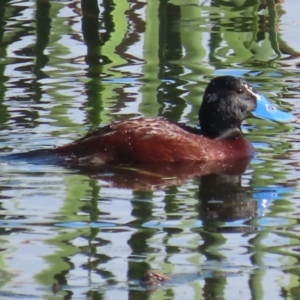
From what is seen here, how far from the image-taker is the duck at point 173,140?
970 cm

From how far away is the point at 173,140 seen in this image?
9.82m

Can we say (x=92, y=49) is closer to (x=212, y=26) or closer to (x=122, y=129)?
(x=212, y=26)

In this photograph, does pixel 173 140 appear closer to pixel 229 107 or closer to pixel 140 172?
pixel 140 172

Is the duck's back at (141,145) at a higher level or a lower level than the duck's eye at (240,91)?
lower

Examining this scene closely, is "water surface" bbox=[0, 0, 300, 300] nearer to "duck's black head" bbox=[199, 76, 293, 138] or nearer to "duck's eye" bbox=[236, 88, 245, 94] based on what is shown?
"duck's black head" bbox=[199, 76, 293, 138]

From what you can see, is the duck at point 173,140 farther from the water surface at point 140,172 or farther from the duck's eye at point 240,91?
the water surface at point 140,172

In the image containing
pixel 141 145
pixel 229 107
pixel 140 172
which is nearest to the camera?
pixel 140 172

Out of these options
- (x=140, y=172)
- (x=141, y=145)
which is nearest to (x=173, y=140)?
(x=141, y=145)

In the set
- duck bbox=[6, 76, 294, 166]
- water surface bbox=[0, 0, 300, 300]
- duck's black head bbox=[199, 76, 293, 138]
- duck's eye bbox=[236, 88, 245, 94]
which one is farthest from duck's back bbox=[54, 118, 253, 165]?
duck's eye bbox=[236, 88, 245, 94]

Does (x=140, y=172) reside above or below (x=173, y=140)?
below

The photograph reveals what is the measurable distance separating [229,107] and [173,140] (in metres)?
0.85

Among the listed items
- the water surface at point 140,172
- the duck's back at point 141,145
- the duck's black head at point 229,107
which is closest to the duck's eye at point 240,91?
the duck's black head at point 229,107

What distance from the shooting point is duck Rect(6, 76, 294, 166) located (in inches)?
382

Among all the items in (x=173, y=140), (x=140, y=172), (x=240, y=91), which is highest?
(x=240, y=91)
